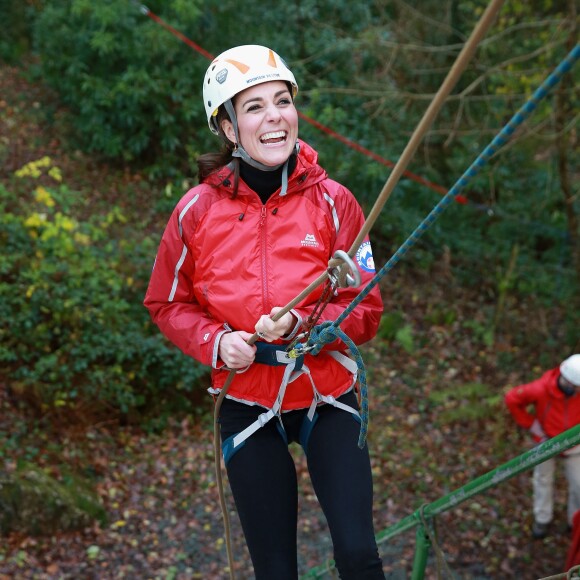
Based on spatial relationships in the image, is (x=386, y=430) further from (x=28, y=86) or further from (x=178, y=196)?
(x=28, y=86)

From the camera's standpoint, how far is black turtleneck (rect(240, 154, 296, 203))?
8.39 feet

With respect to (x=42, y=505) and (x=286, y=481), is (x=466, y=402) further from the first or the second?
(x=286, y=481)

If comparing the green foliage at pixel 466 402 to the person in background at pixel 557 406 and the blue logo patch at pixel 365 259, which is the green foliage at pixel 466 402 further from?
the blue logo patch at pixel 365 259

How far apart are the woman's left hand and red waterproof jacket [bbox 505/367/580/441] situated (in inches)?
124

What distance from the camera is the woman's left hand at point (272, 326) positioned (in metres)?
2.28

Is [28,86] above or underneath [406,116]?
above

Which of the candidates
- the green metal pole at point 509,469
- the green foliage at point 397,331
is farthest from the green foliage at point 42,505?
the green foliage at point 397,331

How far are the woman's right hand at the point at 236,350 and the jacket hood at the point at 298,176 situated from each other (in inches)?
20.0

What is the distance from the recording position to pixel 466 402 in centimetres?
725

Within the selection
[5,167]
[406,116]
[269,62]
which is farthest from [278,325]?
[406,116]

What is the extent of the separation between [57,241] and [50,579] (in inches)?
114

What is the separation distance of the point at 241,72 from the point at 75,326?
13.4 feet

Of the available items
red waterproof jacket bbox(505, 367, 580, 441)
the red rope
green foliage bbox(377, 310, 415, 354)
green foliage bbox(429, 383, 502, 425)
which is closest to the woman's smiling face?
red waterproof jacket bbox(505, 367, 580, 441)

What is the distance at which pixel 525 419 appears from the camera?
5.16m
